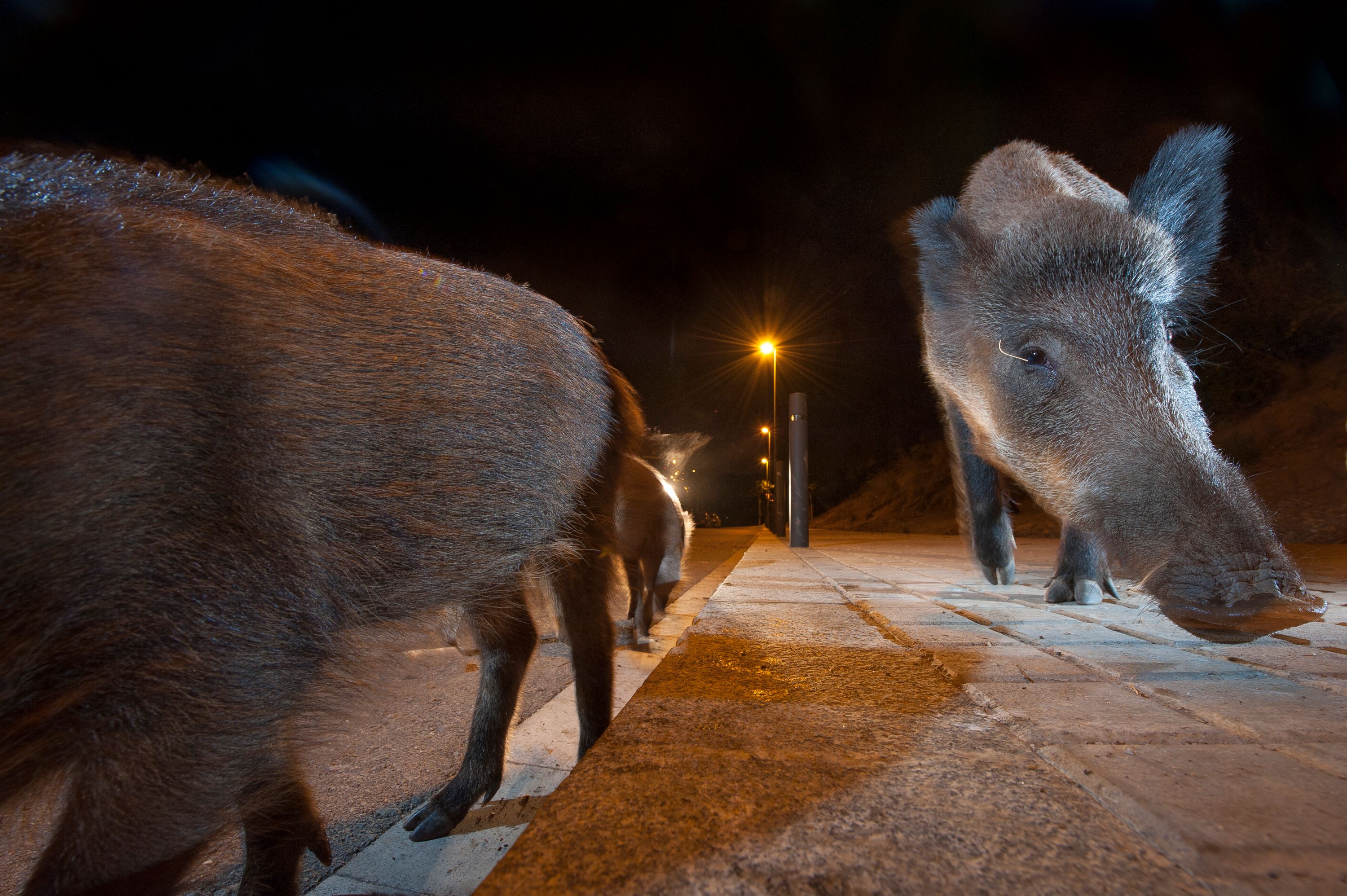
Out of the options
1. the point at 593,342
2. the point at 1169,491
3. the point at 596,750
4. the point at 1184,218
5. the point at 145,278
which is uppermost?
the point at 1184,218

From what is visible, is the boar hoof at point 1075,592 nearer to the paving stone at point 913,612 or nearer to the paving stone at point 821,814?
the paving stone at point 913,612

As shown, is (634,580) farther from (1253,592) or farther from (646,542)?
(1253,592)

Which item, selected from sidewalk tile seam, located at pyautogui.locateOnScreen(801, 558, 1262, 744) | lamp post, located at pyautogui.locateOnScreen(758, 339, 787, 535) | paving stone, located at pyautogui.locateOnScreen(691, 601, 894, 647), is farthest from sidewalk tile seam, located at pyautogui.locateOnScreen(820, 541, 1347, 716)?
lamp post, located at pyautogui.locateOnScreen(758, 339, 787, 535)

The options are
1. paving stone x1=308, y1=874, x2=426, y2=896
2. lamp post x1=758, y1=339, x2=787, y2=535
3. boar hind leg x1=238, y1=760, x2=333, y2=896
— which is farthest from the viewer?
lamp post x1=758, y1=339, x2=787, y2=535

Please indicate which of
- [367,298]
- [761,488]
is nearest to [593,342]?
[367,298]

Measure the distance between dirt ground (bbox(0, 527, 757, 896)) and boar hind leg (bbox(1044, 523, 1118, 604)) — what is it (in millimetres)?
2319

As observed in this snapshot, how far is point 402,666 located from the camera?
1306 mm

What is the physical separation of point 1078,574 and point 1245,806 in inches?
106

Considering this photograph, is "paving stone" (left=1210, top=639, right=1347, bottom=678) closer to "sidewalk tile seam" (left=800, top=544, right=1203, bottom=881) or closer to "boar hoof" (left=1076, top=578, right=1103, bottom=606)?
"boar hoof" (left=1076, top=578, right=1103, bottom=606)

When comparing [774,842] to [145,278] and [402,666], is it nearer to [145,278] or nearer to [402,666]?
[402,666]

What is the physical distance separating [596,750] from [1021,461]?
267 centimetres

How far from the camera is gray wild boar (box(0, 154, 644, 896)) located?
789 millimetres

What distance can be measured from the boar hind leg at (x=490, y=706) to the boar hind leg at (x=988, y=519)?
2886mm

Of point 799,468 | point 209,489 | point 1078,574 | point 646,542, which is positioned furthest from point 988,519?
point 799,468
